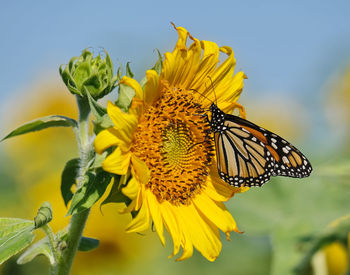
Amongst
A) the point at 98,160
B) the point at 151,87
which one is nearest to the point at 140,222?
the point at 98,160

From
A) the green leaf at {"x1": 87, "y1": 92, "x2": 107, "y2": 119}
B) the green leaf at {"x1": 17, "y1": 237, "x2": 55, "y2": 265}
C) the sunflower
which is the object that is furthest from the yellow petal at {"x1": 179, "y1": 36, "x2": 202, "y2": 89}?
the green leaf at {"x1": 17, "y1": 237, "x2": 55, "y2": 265}

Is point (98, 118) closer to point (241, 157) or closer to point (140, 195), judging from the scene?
point (140, 195)

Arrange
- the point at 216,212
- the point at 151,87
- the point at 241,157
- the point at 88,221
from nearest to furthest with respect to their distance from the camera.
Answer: the point at 151,87 → the point at 216,212 → the point at 241,157 → the point at 88,221

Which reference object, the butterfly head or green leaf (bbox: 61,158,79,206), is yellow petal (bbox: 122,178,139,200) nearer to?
green leaf (bbox: 61,158,79,206)

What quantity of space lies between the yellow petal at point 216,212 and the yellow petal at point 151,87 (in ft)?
1.54

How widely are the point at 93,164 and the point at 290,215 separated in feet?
4.73

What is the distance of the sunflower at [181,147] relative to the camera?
182 cm

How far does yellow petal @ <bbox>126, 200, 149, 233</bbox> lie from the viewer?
174 cm

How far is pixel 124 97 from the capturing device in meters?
1.78

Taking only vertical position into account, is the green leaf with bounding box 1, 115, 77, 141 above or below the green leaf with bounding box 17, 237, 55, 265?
above

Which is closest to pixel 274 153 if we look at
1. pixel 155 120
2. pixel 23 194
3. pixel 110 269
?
pixel 155 120

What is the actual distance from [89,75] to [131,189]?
0.41 m

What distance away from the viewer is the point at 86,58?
1.85m

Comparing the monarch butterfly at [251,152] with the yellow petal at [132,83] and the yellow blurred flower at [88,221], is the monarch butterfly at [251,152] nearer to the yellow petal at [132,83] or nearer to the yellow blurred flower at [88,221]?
the yellow petal at [132,83]
